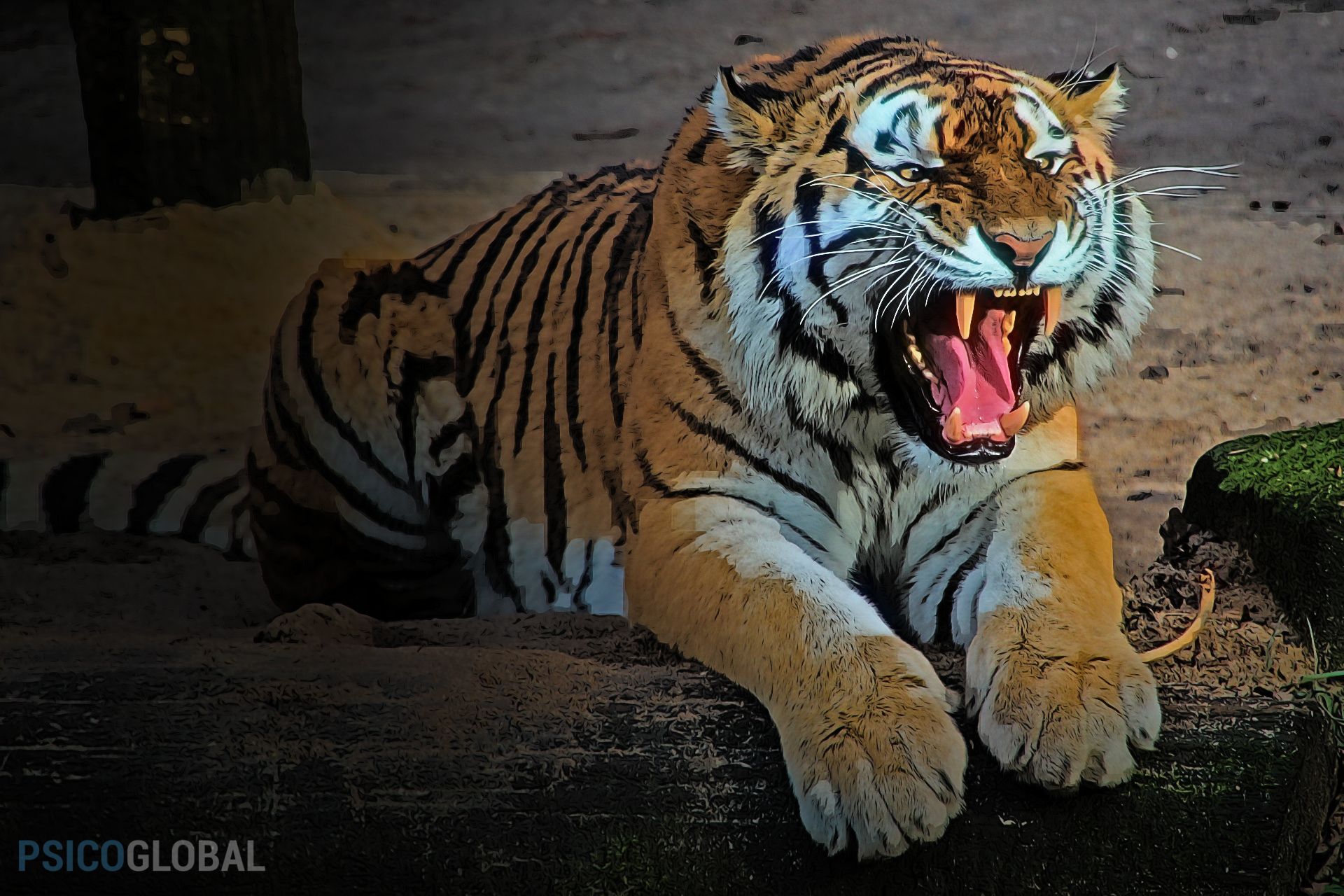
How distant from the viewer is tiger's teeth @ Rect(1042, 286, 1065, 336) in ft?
5.52

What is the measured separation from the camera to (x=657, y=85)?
157 inches

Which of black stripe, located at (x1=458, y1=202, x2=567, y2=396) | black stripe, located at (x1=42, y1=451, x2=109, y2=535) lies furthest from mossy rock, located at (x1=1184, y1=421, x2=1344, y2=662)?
black stripe, located at (x1=42, y1=451, x2=109, y2=535)

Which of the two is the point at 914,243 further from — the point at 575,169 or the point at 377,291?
the point at 575,169

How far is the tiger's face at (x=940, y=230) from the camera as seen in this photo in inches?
63.5

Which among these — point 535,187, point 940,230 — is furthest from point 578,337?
point 535,187

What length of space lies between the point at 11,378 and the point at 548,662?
2111 millimetres

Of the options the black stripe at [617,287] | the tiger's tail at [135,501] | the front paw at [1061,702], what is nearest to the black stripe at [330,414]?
the tiger's tail at [135,501]

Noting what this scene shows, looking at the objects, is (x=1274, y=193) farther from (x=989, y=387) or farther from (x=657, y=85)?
(x=989, y=387)

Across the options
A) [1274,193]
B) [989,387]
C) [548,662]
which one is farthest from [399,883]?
[1274,193]

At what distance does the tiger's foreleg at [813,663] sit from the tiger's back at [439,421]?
0.48 metres

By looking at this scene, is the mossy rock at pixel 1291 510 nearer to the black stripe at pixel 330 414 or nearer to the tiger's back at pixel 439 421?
the tiger's back at pixel 439 421

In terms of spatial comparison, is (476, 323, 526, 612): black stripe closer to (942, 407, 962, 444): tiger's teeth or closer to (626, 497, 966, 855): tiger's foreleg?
(626, 497, 966, 855): tiger's foreleg

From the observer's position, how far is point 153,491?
2496 millimetres

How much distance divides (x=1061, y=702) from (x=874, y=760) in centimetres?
21
